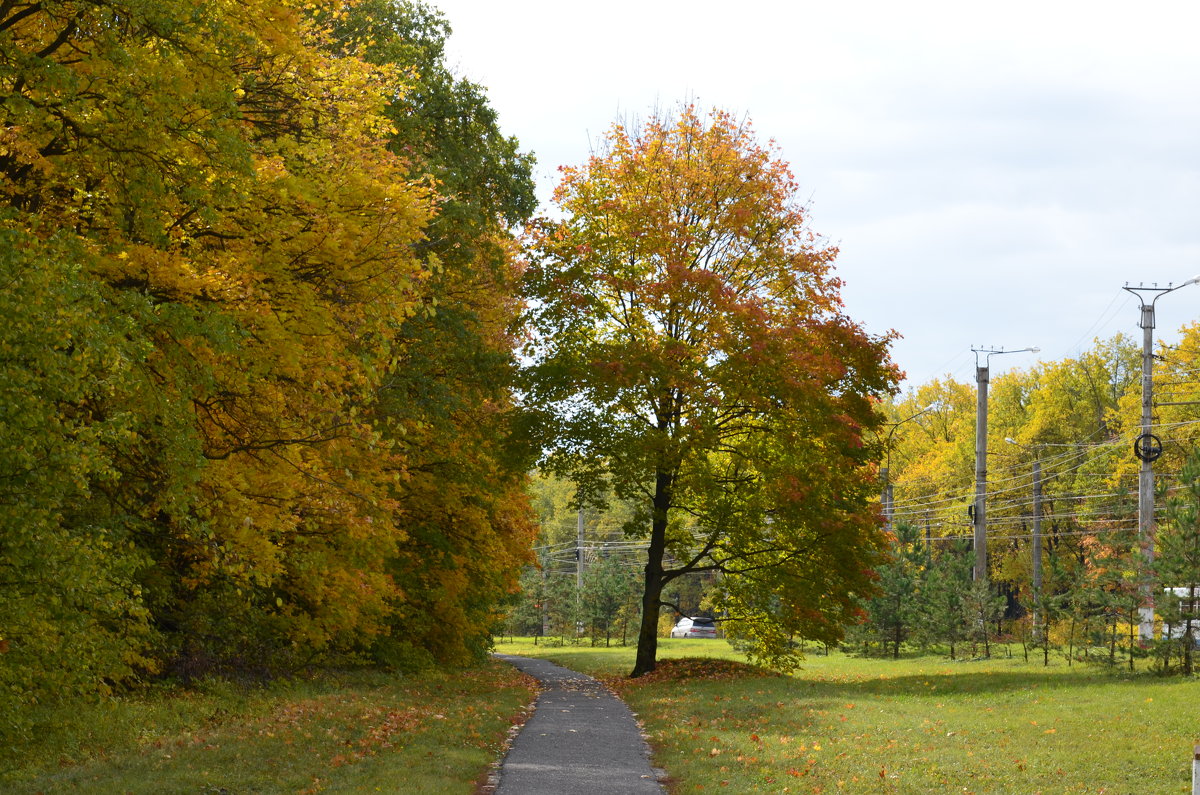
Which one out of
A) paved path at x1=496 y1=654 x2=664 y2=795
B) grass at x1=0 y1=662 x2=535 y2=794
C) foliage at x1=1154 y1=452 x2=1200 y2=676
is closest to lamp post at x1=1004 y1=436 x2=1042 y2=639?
foliage at x1=1154 y1=452 x2=1200 y2=676

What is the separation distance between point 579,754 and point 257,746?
3538mm

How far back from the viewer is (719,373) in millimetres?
21891

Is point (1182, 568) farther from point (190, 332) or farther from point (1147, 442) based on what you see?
point (190, 332)

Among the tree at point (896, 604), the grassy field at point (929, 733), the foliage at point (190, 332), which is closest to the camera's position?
the foliage at point (190, 332)

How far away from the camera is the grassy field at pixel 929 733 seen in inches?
404

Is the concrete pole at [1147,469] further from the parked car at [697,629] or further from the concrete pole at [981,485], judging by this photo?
the parked car at [697,629]

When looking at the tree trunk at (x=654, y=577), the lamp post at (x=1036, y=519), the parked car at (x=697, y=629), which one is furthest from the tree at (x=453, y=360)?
the parked car at (x=697, y=629)

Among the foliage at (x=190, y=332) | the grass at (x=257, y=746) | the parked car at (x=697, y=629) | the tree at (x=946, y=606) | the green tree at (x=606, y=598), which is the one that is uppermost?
the foliage at (x=190, y=332)

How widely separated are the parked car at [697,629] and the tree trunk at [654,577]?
45778 millimetres

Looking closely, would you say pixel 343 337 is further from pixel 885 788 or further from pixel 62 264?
pixel 885 788

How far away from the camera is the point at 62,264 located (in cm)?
782

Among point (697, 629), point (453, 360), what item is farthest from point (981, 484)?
point (697, 629)

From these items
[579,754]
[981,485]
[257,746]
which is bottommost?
[579,754]

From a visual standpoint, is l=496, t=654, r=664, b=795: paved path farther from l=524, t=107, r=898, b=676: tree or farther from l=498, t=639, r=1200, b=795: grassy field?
l=524, t=107, r=898, b=676: tree
